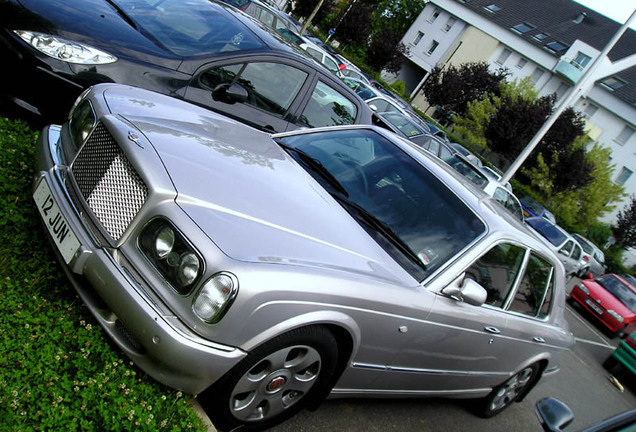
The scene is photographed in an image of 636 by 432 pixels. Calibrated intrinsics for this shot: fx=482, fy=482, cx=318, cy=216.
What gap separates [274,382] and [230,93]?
9.39 feet

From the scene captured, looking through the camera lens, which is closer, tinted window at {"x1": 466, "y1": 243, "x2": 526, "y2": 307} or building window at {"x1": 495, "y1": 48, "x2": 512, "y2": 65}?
tinted window at {"x1": 466, "y1": 243, "x2": 526, "y2": 307}

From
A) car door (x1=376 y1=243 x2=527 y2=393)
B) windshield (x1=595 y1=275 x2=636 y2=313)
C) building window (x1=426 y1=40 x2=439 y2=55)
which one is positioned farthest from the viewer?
building window (x1=426 y1=40 x2=439 y2=55)

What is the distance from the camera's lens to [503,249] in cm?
350

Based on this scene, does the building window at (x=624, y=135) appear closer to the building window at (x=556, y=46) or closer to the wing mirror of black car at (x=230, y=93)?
the building window at (x=556, y=46)

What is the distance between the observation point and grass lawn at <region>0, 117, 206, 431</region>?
82.2 inches

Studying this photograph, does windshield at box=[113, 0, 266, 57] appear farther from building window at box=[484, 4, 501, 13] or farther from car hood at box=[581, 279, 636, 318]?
building window at box=[484, 4, 501, 13]

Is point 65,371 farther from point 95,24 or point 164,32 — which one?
point 164,32

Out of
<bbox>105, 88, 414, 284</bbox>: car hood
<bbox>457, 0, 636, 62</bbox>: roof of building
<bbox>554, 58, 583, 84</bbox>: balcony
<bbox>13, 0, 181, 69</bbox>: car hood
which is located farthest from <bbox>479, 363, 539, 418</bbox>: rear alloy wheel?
<bbox>457, 0, 636, 62</bbox>: roof of building

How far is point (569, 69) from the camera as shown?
39219 millimetres

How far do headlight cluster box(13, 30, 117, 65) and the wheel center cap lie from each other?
10.0 feet

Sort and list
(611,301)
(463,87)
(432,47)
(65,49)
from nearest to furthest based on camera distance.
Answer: (65,49) → (611,301) → (463,87) → (432,47)

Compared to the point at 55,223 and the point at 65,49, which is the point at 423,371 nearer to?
the point at 55,223

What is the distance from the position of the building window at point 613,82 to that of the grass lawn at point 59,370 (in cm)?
4615

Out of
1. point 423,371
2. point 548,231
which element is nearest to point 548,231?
point 548,231
